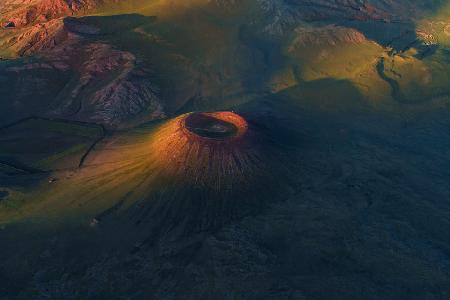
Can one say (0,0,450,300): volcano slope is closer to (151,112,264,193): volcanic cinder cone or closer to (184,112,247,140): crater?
(151,112,264,193): volcanic cinder cone

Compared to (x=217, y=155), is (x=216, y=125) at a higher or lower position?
higher

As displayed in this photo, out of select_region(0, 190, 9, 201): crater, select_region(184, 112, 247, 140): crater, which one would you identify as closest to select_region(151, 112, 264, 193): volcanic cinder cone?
A: select_region(184, 112, 247, 140): crater

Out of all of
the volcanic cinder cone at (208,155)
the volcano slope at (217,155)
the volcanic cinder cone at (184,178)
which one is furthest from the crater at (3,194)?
the volcanic cinder cone at (208,155)

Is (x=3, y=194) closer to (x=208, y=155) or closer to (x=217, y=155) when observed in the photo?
(x=208, y=155)

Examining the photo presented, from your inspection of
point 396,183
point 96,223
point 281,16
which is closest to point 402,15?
A: point 281,16

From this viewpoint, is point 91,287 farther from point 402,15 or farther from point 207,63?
point 402,15

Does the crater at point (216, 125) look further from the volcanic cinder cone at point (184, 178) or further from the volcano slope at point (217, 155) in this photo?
the volcano slope at point (217, 155)

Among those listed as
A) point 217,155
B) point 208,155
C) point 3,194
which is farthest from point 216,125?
point 3,194

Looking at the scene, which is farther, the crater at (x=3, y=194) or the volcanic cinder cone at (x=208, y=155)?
the volcanic cinder cone at (x=208, y=155)
